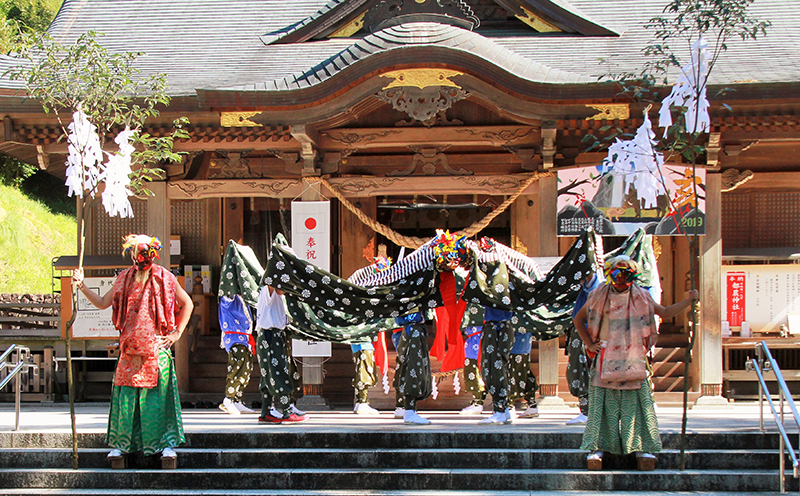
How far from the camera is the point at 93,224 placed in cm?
1241

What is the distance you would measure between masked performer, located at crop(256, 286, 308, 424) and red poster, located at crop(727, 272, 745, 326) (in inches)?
254

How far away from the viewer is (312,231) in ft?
35.7

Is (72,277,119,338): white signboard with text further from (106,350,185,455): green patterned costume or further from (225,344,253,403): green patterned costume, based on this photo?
(106,350,185,455): green patterned costume

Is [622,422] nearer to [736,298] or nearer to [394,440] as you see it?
[394,440]

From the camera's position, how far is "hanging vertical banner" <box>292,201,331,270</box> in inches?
427

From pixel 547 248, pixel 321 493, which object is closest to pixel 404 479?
pixel 321 493

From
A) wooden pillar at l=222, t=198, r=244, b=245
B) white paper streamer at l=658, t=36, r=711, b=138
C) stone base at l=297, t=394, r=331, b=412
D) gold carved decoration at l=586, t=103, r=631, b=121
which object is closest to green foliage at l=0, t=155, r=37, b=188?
wooden pillar at l=222, t=198, r=244, b=245

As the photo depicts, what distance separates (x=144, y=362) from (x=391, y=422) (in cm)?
268

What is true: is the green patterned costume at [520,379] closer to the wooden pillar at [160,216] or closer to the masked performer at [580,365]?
the masked performer at [580,365]

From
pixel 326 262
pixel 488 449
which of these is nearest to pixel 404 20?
pixel 326 262

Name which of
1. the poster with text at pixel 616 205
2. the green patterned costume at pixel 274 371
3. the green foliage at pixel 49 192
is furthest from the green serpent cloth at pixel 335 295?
the green foliage at pixel 49 192

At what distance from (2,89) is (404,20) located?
546 centimetres

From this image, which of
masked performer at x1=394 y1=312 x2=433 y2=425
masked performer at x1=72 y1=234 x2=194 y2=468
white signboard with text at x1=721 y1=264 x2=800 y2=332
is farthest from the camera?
white signboard with text at x1=721 y1=264 x2=800 y2=332

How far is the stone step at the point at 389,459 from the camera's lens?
6.82 m
